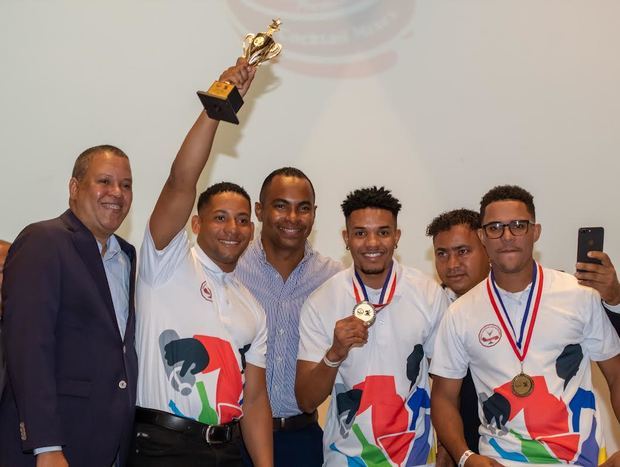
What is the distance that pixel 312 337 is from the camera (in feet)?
11.5

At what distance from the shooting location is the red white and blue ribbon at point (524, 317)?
3.13m

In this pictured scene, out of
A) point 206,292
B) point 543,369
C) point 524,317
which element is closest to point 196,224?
point 206,292

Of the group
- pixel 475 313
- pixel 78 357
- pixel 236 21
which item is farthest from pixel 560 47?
pixel 78 357

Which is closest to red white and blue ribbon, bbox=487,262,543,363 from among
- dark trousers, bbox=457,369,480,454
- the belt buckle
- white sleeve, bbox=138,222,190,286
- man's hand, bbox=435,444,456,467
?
dark trousers, bbox=457,369,480,454

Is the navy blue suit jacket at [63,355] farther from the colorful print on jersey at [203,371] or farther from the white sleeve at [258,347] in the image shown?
the white sleeve at [258,347]

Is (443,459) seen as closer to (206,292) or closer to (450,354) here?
(450,354)

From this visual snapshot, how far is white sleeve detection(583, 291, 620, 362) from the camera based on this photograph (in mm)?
3150

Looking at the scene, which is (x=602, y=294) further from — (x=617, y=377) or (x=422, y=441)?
(x=422, y=441)

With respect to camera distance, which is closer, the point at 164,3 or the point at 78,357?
the point at 78,357

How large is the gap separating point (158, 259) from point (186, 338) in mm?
337

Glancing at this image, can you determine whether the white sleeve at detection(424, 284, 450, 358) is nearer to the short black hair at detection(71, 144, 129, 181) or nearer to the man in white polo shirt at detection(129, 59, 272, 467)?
the man in white polo shirt at detection(129, 59, 272, 467)

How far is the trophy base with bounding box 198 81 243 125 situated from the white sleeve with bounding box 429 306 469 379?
127cm

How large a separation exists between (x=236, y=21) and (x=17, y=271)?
2.66m

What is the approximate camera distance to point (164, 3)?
15.7ft
